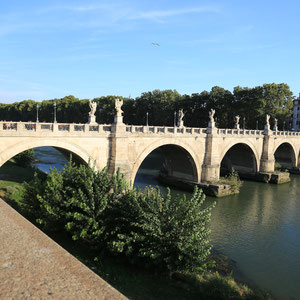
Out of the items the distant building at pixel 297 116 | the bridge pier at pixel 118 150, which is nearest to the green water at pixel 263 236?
the bridge pier at pixel 118 150

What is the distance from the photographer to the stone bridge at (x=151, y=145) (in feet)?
60.4

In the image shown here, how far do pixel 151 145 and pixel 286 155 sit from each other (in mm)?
33803

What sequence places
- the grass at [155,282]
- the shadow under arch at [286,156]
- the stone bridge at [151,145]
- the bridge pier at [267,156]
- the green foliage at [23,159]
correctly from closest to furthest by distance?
the grass at [155,282] < the stone bridge at [151,145] < the green foliage at [23,159] < the bridge pier at [267,156] < the shadow under arch at [286,156]

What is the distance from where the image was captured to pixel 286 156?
5066cm

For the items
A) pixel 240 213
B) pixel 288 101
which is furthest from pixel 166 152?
pixel 288 101

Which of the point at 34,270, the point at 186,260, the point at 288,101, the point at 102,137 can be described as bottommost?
the point at 186,260

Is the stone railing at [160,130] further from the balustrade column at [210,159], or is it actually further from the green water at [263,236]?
the green water at [263,236]

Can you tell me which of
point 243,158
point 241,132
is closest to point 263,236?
point 241,132

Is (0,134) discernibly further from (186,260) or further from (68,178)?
(186,260)

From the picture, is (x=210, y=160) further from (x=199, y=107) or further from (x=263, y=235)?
(x=199, y=107)

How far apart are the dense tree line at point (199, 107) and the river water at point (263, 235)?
25.0 meters

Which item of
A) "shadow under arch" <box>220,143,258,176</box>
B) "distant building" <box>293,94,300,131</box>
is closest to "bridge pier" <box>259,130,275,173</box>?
"shadow under arch" <box>220,143,258,176</box>

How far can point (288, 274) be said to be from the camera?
597 inches

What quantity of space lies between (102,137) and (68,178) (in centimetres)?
809
